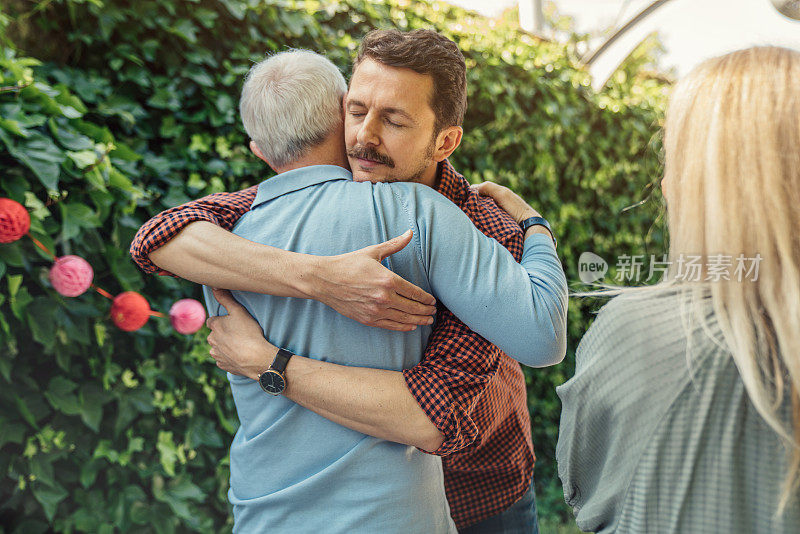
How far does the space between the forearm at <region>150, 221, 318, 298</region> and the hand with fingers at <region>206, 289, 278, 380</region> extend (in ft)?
0.26

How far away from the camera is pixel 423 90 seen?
1.34m

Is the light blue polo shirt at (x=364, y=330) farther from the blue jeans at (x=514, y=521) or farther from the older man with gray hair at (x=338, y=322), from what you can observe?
the blue jeans at (x=514, y=521)

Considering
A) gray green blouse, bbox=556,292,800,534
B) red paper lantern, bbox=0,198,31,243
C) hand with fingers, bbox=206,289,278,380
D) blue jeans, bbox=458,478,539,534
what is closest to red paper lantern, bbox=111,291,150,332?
red paper lantern, bbox=0,198,31,243

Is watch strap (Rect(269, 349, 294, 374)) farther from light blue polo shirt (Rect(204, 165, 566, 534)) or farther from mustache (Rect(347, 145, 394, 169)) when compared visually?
mustache (Rect(347, 145, 394, 169))

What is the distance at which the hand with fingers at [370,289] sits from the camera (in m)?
1.11

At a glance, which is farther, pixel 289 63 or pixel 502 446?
pixel 502 446

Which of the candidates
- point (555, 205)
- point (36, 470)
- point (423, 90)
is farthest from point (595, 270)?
point (36, 470)

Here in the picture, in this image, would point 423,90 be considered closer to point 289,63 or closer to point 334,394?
point 289,63

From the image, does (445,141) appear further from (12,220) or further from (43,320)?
(43,320)

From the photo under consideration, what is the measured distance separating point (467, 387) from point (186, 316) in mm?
1246

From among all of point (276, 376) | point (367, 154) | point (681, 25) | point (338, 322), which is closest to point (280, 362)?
point (276, 376)

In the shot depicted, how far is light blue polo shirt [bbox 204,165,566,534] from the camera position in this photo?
1.14 m

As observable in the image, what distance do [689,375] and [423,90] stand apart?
774 mm

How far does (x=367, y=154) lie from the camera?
1.31 metres
